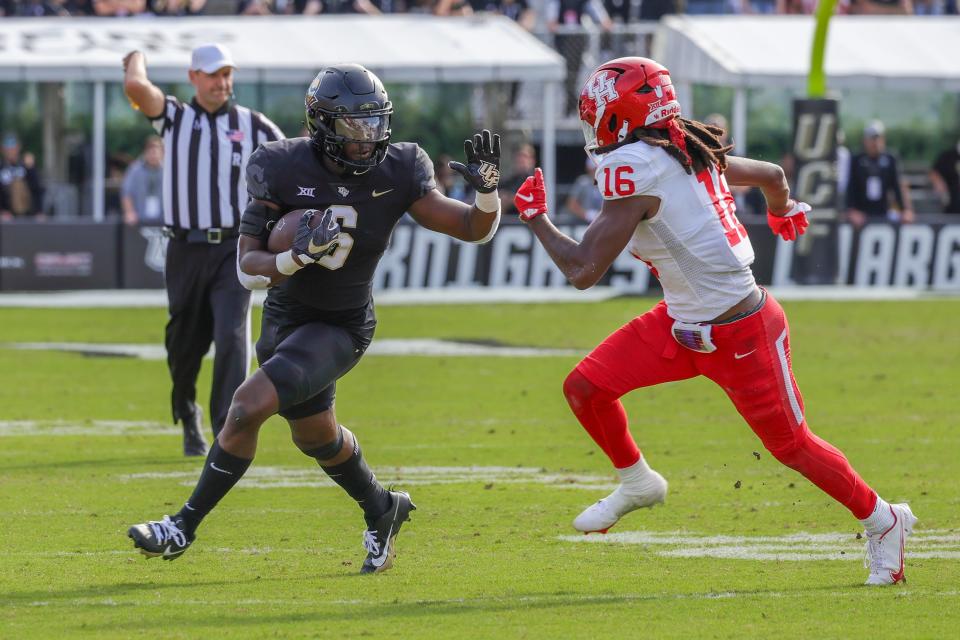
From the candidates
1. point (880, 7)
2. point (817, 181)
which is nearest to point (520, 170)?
point (817, 181)

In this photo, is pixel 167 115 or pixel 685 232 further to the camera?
pixel 167 115

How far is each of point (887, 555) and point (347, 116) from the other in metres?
2.12

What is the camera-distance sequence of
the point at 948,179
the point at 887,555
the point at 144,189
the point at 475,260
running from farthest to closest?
the point at 948,179 → the point at 144,189 → the point at 475,260 → the point at 887,555

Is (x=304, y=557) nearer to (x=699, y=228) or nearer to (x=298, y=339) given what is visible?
(x=298, y=339)

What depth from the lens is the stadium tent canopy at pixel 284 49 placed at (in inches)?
804

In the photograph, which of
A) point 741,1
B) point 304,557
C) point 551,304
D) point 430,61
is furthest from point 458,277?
point 304,557

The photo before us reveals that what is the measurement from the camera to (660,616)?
4941 millimetres

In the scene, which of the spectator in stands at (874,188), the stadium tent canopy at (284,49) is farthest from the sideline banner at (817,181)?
the stadium tent canopy at (284,49)

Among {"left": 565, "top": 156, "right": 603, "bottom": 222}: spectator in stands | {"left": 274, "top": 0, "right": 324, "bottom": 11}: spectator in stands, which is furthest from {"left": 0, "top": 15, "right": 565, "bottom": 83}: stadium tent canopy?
{"left": 565, "top": 156, "right": 603, "bottom": 222}: spectator in stands

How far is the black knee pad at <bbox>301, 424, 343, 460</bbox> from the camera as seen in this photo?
18.5ft

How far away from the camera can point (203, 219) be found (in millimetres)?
7992

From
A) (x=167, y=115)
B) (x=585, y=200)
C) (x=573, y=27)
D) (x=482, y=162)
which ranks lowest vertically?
(x=585, y=200)

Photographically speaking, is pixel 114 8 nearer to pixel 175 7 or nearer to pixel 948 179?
pixel 175 7

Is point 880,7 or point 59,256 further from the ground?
point 880,7
